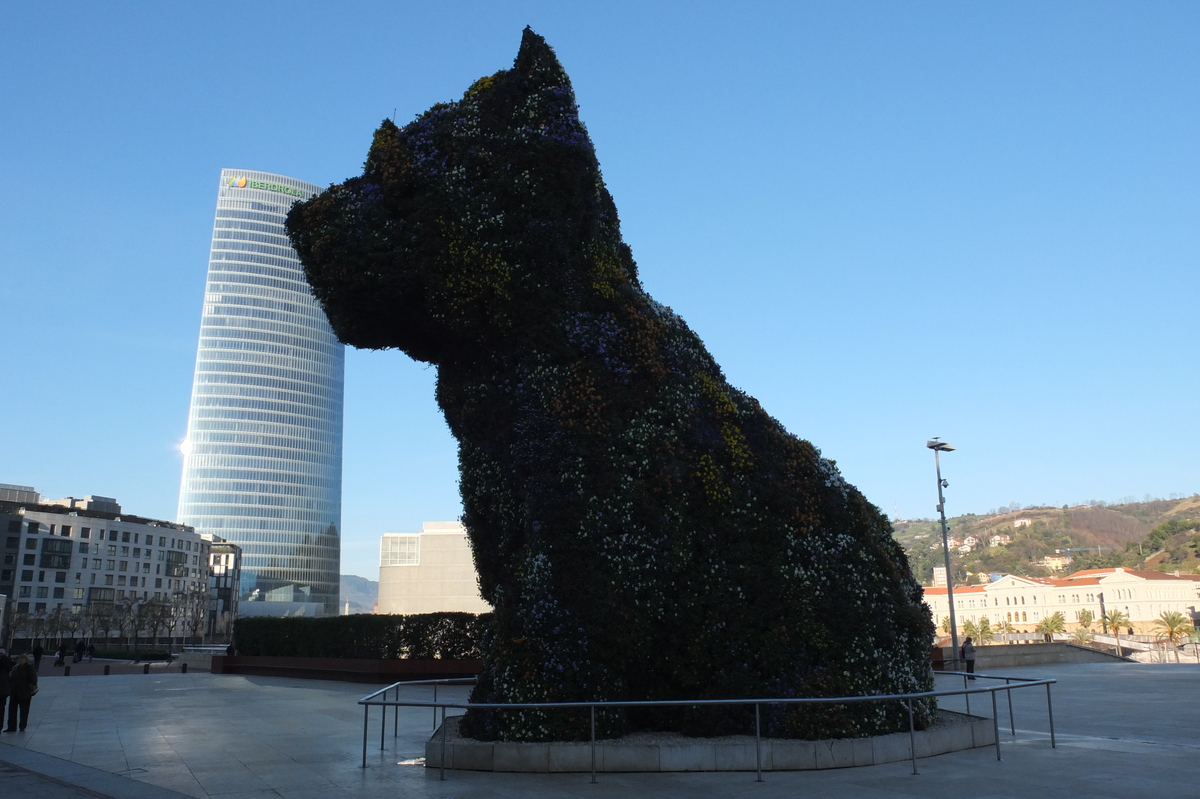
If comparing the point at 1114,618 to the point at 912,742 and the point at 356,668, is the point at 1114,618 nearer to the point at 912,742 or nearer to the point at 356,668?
the point at 356,668

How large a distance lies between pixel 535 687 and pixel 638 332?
4.67 metres

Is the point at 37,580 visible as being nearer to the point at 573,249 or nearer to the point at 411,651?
the point at 411,651

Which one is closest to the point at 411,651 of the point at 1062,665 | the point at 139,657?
the point at 1062,665

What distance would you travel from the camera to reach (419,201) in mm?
11516

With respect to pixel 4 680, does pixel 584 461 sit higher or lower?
higher

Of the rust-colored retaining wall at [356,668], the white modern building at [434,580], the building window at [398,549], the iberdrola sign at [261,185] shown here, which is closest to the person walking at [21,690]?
the rust-colored retaining wall at [356,668]

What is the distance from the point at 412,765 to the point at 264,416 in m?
137

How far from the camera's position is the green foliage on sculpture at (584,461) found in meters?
10.2

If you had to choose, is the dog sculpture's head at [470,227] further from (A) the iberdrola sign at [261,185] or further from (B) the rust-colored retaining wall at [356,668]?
(A) the iberdrola sign at [261,185]

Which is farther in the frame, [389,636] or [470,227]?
[389,636]

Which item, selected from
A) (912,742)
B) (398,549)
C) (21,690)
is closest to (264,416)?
(398,549)

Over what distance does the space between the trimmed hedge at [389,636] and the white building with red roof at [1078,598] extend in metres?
105

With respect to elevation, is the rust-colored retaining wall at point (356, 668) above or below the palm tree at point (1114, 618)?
above

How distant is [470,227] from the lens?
37.2 feet
